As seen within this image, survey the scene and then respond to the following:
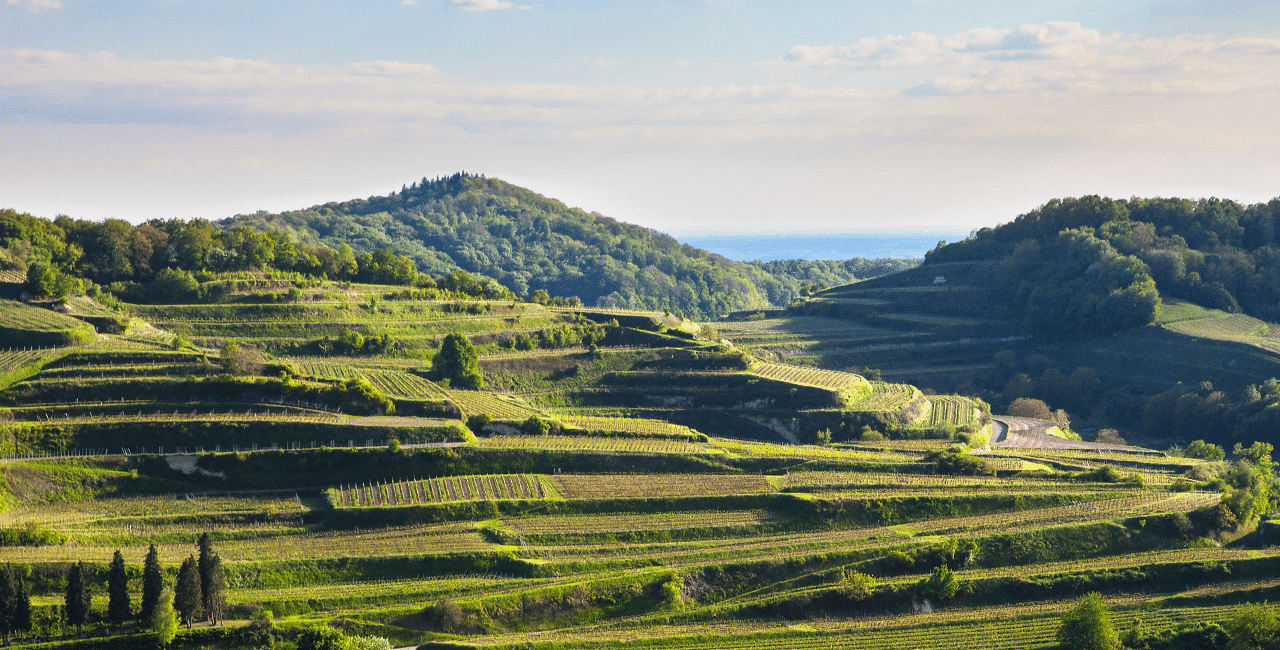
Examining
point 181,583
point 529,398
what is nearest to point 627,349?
point 529,398

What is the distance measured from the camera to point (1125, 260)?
122 meters

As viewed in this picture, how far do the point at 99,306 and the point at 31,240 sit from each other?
15.7 metres

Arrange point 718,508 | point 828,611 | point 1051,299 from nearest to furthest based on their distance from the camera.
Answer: point 828,611 < point 718,508 < point 1051,299

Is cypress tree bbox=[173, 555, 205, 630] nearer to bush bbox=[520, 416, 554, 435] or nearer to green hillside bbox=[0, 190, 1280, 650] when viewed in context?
green hillside bbox=[0, 190, 1280, 650]

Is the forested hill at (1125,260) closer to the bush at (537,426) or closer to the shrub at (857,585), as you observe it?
the bush at (537,426)

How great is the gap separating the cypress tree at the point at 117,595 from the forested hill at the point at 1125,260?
107m

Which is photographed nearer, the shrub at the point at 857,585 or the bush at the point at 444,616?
the bush at the point at 444,616

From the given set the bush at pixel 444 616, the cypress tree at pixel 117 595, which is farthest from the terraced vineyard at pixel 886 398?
the cypress tree at pixel 117 595

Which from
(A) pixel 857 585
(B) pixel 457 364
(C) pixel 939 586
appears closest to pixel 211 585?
(A) pixel 857 585

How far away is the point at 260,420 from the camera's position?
62.9 m

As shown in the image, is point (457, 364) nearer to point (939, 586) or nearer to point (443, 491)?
point (443, 491)

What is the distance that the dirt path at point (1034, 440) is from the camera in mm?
84562

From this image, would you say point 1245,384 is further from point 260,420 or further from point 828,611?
point 260,420

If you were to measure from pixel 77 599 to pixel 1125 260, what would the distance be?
380ft
